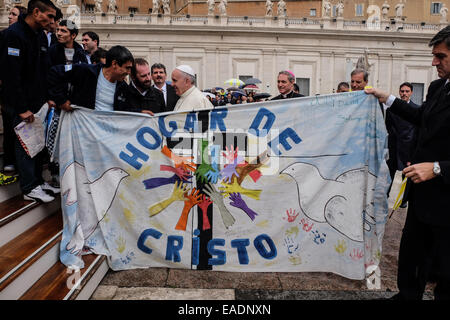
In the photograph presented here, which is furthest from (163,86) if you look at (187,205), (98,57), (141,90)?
(187,205)

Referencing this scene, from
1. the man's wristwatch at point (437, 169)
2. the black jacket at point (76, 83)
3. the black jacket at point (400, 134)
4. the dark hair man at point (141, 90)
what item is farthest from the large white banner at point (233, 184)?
the black jacket at point (400, 134)

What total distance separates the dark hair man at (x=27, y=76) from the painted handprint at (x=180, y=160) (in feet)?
4.48

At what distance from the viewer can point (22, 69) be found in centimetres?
348

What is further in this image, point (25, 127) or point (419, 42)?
point (419, 42)

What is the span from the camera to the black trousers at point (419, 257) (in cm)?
250

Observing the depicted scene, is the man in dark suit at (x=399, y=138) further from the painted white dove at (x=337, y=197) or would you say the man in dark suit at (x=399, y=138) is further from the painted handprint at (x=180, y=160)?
the painted handprint at (x=180, y=160)

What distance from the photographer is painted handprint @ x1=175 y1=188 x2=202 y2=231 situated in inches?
135

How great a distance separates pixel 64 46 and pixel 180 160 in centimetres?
209

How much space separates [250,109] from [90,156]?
173 centimetres

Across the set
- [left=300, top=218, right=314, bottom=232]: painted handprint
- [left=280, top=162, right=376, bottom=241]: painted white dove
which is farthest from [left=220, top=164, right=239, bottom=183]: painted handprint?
[left=300, top=218, right=314, bottom=232]: painted handprint

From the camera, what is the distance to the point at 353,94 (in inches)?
134
